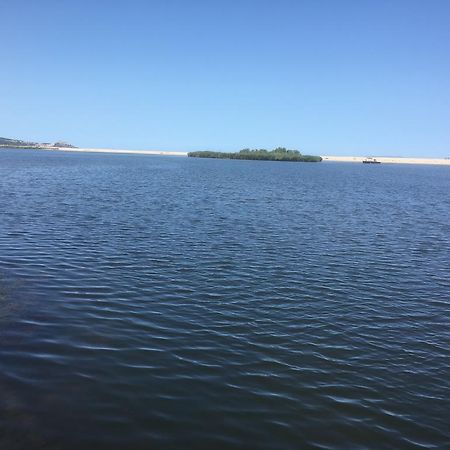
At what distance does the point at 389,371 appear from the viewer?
12.8m

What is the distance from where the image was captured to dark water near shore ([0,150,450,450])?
9.79 metres

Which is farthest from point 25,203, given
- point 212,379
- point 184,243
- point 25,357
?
point 212,379

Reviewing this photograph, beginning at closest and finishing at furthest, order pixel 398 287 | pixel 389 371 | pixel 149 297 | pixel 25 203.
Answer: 1. pixel 389 371
2. pixel 149 297
3. pixel 398 287
4. pixel 25 203

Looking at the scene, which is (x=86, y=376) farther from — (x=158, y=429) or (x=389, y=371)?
(x=389, y=371)

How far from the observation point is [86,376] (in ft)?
37.3

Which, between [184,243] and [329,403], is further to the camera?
[184,243]

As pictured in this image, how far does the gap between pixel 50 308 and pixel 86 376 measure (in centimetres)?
514

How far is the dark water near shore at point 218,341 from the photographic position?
979 centimetres

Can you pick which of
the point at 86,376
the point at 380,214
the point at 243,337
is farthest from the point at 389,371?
the point at 380,214

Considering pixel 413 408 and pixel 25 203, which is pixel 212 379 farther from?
pixel 25 203

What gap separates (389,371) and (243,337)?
176 inches

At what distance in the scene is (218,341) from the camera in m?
13.9

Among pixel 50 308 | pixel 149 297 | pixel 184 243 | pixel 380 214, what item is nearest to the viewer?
pixel 50 308

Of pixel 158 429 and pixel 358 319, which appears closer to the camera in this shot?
pixel 158 429
